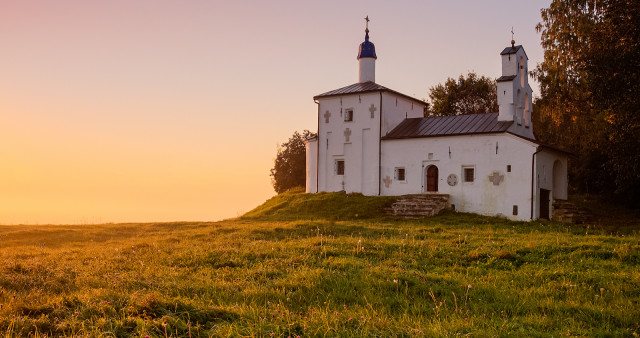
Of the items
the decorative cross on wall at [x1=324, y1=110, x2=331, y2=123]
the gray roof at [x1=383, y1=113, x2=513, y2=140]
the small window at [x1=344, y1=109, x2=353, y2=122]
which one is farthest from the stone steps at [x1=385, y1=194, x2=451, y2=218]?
the decorative cross on wall at [x1=324, y1=110, x2=331, y2=123]

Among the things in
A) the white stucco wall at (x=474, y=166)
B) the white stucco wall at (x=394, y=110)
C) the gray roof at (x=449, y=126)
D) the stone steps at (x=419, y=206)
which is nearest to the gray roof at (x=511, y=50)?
the gray roof at (x=449, y=126)

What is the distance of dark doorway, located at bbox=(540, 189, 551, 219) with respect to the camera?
31.2 m

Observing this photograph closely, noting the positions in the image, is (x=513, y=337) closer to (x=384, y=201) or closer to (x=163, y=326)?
(x=163, y=326)

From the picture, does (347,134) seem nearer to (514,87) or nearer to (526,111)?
(514,87)

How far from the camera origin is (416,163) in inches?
1337

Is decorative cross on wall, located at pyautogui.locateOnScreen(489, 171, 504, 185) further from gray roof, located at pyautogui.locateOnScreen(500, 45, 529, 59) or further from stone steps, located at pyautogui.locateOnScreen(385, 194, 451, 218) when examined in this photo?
gray roof, located at pyautogui.locateOnScreen(500, 45, 529, 59)

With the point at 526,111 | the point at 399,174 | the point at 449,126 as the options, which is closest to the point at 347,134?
the point at 399,174

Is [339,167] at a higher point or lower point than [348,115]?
lower

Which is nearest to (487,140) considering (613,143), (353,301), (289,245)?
(613,143)

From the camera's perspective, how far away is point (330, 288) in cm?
1024

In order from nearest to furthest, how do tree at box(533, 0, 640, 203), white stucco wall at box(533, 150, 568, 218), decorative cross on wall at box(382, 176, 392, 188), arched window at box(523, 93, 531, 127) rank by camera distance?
tree at box(533, 0, 640, 203), white stucco wall at box(533, 150, 568, 218), arched window at box(523, 93, 531, 127), decorative cross on wall at box(382, 176, 392, 188)

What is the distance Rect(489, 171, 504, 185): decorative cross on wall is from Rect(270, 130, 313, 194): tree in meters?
25.4

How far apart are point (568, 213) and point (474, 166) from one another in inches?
216

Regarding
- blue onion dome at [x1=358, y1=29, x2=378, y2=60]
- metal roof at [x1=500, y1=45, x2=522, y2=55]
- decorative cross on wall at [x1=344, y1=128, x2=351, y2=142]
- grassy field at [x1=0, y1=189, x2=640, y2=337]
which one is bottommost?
grassy field at [x1=0, y1=189, x2=640, y2=337]
